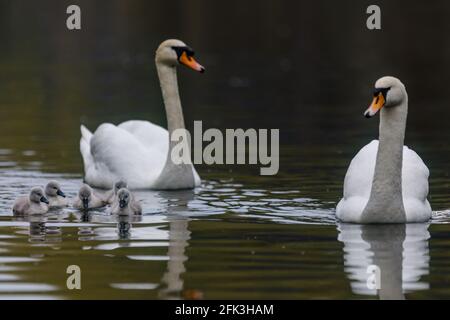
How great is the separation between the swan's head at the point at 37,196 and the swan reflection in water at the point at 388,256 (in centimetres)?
320

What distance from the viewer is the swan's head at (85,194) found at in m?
15.3

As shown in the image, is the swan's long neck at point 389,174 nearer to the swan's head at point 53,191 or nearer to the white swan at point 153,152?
the swan's head at point 53,191

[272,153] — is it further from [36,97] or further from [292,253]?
[36,97]

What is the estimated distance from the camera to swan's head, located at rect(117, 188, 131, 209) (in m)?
14.6

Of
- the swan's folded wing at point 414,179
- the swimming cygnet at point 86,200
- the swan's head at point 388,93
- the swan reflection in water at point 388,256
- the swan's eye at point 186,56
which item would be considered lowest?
the swan reflection in water at point 388,256

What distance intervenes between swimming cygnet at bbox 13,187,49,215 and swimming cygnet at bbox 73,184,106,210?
45cm

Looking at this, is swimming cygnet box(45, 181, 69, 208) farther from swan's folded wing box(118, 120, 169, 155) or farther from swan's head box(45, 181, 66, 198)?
swan's folded wing box(118, 120, 169, 155)

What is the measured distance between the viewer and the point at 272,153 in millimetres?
20359

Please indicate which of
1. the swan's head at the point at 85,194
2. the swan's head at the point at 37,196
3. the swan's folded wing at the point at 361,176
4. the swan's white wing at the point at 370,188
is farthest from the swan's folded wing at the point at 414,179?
the swan's head at the point at 37,196

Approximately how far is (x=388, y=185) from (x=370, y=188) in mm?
591

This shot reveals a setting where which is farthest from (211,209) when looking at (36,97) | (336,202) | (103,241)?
(36,97)
